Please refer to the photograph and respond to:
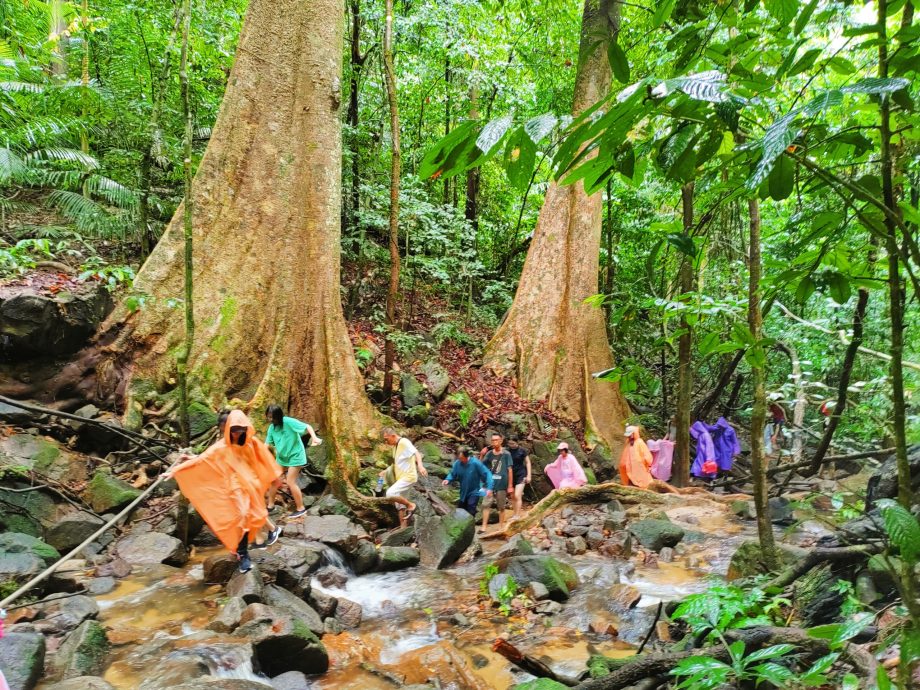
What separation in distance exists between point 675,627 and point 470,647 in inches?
68.9

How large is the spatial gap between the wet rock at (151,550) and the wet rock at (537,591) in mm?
3558

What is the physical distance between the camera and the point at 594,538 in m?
8.23

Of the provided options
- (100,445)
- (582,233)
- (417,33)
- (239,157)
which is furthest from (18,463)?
(417,33)

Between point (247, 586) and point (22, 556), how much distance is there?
1.99m

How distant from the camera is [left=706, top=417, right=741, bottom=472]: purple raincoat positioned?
38.4 feet

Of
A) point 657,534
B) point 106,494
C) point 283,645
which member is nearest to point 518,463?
point 657,534

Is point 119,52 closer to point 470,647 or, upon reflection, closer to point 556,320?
point 556,320

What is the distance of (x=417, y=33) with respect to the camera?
14.2 m

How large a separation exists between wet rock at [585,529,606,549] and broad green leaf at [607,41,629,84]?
7820mm

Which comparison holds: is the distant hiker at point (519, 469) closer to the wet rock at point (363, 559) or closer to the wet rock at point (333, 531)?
the wet rock at point (333, 531)

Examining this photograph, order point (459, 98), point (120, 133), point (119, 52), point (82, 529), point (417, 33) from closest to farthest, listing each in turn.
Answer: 1. point (82, 529)
2. point (120, 133)
3. point (119, 52)
4. point (417, 33)
5. point (459, 98)

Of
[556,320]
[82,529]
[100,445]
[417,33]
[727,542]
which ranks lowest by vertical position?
[727,542]

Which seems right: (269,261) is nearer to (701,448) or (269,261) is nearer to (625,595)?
(625,595)

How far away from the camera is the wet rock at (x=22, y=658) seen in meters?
3.45
